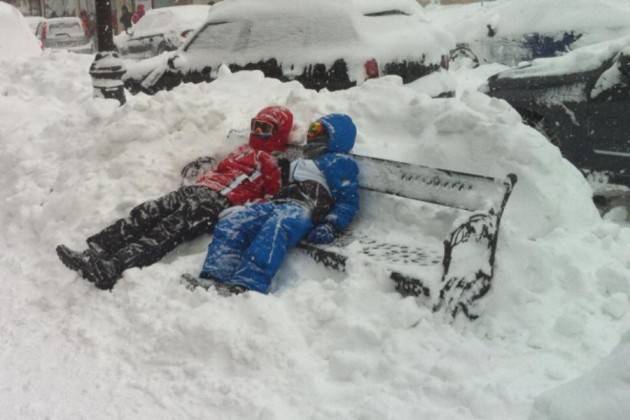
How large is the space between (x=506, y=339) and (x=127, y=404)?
6.14ft

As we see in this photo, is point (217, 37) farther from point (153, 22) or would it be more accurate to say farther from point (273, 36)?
point (153, 22)

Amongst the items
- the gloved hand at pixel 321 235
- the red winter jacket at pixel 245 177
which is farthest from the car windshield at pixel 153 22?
the gloved hand at pixel 321 235

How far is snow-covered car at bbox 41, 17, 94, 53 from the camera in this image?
20.9 m

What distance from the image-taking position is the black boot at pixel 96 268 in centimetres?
412

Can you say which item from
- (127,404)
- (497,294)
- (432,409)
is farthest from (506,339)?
(127,404)

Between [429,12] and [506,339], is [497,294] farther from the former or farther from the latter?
[429,12]

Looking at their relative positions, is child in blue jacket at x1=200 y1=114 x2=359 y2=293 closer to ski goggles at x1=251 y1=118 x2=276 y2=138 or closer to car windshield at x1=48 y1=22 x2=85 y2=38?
ski goggles at x1=251 y1=118 x2=276 y2=138

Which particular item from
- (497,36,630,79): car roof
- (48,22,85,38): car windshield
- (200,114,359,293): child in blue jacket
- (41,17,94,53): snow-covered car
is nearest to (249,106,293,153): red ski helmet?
(200,114,359,293): child in blue jacket

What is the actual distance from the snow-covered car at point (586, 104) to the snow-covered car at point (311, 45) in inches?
50.8

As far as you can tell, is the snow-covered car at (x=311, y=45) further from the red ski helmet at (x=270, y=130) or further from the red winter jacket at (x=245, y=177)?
the red winter jacket at (x=245, y=177)

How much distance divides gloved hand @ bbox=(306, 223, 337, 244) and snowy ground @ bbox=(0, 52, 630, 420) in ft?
0.46

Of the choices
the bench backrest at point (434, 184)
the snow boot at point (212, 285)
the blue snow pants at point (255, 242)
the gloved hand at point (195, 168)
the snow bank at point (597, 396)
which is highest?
the snow bank at point (597, 396)

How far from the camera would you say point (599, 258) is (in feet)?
13.4

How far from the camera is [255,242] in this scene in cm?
399
